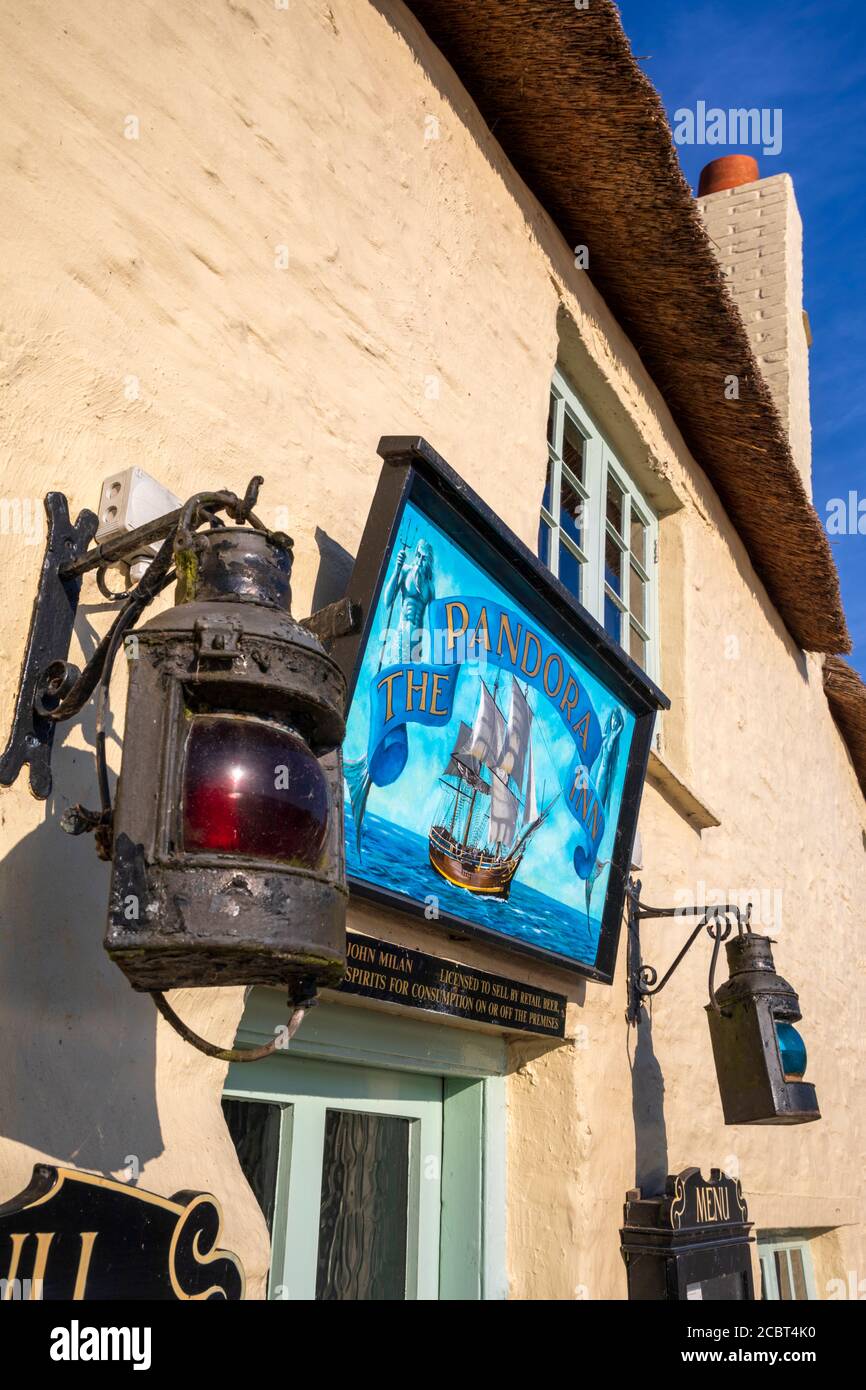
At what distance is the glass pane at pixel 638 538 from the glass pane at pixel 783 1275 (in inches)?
118

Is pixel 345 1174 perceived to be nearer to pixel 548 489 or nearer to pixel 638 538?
pixel 548 489

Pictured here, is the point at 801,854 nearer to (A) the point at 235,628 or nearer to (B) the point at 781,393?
(B) the point at 781,393

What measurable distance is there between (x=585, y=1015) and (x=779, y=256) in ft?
18.2

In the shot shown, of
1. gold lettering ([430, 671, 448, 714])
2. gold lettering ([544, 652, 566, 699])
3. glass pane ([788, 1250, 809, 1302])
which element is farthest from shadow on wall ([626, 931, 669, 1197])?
glass pane ([788, 1250, 809, 1302])

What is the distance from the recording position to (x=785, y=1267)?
16.6ft

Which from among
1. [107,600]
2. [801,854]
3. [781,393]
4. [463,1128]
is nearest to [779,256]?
[781,393]

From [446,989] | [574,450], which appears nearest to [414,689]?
[446,989]

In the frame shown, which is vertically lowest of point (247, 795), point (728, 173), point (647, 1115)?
point (247, 795)

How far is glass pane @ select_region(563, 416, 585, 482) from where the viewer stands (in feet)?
14.6

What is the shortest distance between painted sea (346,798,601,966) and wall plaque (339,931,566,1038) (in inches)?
4.7

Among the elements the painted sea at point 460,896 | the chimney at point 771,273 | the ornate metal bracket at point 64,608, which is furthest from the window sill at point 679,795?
the chimney at point 771,273

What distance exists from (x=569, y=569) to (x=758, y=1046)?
1.70 metres

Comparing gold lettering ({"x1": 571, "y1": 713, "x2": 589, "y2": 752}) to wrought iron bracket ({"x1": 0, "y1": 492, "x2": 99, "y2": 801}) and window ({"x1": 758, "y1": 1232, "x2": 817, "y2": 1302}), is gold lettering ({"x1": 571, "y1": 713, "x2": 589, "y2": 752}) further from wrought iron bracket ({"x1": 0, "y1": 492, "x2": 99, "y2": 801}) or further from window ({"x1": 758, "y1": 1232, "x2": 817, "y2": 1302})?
window ({"x1": 758, "y1": 1232, "x2": 817, "y2": 1302})

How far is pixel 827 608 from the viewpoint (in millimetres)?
6379
